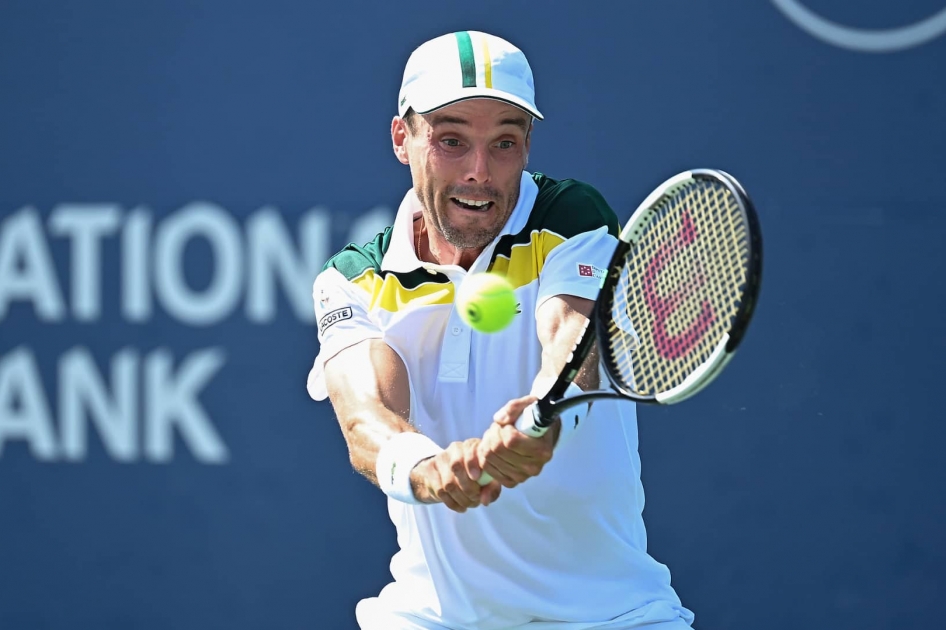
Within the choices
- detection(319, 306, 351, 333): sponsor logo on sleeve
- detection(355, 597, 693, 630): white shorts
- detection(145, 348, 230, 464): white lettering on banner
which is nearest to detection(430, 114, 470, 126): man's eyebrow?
detection(319, 306, 351, 333): sponsor logo on sleeve

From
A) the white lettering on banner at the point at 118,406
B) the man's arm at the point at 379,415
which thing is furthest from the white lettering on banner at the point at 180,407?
the man's arm at the point at 379,415

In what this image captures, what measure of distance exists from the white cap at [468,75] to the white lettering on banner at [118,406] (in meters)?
2.13

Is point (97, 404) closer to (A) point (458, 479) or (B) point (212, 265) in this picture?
(B) point (212, 265)

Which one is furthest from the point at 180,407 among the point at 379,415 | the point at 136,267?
the point at 379,415

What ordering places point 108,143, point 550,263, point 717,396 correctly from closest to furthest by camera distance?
point 550,263, point 717,396, point 108,143

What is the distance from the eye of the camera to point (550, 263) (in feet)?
9.46

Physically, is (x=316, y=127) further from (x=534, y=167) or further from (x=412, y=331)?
(x=412, y=331)

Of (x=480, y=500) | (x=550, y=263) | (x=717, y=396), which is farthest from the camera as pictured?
(x=717, y=396)

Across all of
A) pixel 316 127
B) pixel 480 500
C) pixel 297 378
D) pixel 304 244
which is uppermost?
pixel 316 127

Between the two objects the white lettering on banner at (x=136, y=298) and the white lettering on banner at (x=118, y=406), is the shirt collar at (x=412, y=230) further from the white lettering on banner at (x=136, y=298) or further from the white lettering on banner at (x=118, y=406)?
the white lettering on banner at (x=118, y=406)

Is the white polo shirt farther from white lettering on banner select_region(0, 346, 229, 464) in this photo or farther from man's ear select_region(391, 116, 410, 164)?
white lettering on banner select_region(0, 346, 229, 464)

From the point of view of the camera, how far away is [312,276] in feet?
15.6

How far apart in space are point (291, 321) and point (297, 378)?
196 millimetres

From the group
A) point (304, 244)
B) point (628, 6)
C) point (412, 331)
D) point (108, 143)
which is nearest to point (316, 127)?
point (304, 244)
